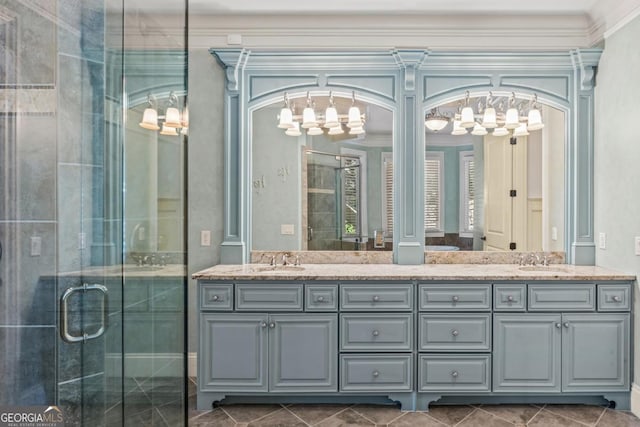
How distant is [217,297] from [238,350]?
14.5 inches

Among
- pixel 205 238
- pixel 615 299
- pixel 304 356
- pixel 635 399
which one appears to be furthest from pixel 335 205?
pixel 635 399

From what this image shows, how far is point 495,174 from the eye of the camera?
3.03 meters

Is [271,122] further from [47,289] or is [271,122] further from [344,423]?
[344,423]

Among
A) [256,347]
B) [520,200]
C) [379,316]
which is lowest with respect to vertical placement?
→ [256,347]

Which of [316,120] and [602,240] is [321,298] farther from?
[602,240]

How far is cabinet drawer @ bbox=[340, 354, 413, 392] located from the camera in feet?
8.04

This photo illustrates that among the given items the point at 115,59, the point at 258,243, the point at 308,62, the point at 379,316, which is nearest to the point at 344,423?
the point at 379,316

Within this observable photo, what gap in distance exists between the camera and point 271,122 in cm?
306

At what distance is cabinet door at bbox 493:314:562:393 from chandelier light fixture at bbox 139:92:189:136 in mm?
2197

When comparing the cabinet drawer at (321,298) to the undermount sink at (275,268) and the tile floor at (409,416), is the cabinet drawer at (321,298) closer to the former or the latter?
the undermount sink at (275,268)

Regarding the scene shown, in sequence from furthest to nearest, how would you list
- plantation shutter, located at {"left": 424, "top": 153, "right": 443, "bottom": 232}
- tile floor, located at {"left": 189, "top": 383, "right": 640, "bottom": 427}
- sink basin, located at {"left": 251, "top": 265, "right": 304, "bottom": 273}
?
1. plantation shutter, located at {"left": 424, "top": 153, "right": 443, "bottom": 232}
2. sink basin, located at {"left": 251, "top": 265, "right": 304, "bottom": 273}
3. tile floor, located at {"left": 189, "top": 383, "right": 640, "bottom": 427}

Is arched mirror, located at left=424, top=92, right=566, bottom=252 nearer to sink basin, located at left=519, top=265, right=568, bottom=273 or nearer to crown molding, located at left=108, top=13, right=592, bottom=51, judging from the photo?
sink basin, located at left=519, top=265, right=568, bottom=273

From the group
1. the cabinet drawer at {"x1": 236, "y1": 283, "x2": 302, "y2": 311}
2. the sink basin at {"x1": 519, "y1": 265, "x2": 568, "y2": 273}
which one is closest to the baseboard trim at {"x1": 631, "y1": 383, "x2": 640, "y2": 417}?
the sink basin at {"x1": 519, "y1": 265, "x2": 568, "y2": 273}

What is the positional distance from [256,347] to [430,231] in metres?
1.57
